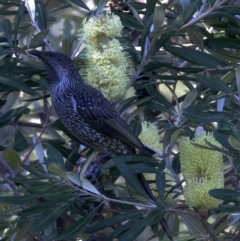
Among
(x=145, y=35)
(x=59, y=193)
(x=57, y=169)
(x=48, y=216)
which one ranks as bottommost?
(x=48, y=216)

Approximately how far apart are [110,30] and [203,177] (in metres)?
1.07

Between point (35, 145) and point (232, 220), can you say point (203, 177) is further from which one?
point (35, 145)

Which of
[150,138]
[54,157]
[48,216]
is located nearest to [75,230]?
[48,216]

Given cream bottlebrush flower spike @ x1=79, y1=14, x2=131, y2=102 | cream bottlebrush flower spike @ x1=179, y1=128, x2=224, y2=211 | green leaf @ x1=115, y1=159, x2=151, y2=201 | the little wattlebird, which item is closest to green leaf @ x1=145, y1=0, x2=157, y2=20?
cream bottlebrush flower spike @ x1=79, y1=14, x2=131, y2=102

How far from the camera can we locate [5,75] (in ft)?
14.1

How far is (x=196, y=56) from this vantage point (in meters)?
4.14

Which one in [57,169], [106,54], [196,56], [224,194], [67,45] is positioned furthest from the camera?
[67,45]

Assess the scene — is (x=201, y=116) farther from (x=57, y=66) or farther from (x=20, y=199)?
(x=57, y=66)

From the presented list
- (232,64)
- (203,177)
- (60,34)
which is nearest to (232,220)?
(203,177)

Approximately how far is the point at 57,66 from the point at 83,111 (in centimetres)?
35

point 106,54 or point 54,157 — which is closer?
point 54,157

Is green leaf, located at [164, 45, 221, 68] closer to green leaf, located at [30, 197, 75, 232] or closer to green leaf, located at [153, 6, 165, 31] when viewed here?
green leaf, located at [153, 6, 165, 31]

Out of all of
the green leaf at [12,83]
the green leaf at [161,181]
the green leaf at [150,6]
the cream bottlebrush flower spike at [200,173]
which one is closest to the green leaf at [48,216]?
the green leaf at [161,181]

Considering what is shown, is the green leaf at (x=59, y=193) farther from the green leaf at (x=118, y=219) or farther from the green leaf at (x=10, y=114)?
the green leaf at (x=10, y=114)
